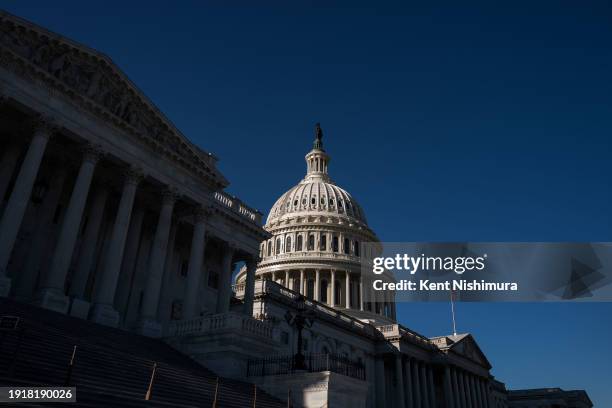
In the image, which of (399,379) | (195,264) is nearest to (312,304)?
(399,379)

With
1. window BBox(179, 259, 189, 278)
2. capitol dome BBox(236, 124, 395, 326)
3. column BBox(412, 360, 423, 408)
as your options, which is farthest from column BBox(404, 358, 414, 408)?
window BBox(179, 259, 189, 278)

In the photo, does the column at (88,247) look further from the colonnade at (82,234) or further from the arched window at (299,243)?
the arched window at (299,243)

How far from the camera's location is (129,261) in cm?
3347

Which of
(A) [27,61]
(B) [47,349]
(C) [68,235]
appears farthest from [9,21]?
(B) [47,349]

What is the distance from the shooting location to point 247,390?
72.4 ft

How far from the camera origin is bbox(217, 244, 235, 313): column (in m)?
37.8

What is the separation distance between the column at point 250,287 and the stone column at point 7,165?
776 inches

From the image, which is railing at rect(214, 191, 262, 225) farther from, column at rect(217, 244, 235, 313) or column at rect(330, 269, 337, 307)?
column at rect(330, 269, 337, 307)

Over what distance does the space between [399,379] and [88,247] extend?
150ft

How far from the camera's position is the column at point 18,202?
23016 mm

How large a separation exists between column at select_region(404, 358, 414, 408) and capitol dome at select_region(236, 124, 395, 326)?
17897mm

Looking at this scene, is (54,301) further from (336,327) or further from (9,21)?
(336,327)

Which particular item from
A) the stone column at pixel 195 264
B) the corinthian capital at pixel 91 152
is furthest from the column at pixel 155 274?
the corinthian capital at pixel 91 152

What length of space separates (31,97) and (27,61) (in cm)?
172
